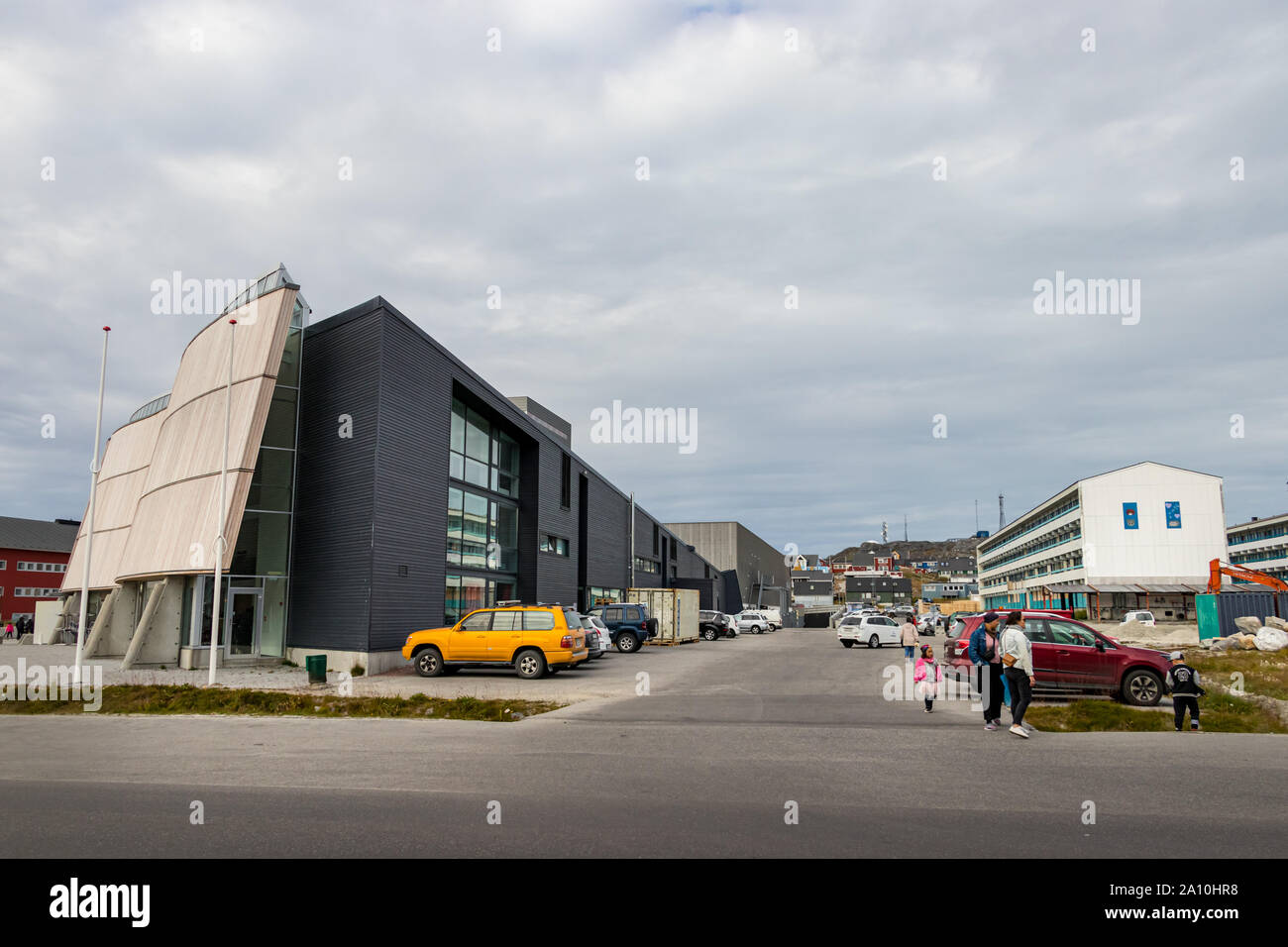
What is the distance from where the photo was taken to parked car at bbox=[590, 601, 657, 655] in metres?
35.1

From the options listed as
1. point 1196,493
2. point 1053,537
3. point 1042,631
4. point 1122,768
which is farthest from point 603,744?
point 1053,537

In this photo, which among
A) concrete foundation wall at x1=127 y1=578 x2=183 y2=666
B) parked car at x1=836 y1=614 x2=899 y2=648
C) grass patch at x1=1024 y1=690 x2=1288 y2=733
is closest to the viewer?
grass patch at x1=1024 y1=690 x2=1288 y2=733

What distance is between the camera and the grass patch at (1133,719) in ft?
40.5

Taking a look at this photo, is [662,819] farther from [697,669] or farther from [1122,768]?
[697,669]

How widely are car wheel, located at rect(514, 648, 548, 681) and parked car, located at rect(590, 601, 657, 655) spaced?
13087 millimetres

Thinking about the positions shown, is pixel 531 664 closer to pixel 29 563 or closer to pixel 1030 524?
pixel 29 563

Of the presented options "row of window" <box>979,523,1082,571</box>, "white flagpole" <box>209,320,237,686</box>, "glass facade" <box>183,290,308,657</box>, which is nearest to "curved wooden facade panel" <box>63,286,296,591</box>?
"white flagpole" <box>209,320,237,686</box>

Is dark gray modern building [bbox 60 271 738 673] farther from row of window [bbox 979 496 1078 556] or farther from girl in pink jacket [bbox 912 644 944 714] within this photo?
row of window [bbox 979 496 1078 556]

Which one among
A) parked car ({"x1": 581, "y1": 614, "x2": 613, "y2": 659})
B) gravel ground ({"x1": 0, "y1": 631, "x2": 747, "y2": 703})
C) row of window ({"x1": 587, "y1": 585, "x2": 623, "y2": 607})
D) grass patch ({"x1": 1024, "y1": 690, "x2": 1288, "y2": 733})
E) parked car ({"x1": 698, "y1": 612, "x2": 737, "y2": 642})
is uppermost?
row of window ({"x1": 587, "y1": 585, "x2": 623, "y2": 607})

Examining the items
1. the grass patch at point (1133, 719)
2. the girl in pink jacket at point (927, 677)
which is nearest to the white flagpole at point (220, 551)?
the girl in pink jacket at point (927, 677)

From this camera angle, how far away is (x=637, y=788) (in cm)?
819

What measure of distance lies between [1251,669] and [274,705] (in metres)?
23.6

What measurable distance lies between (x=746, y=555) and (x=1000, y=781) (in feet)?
342
